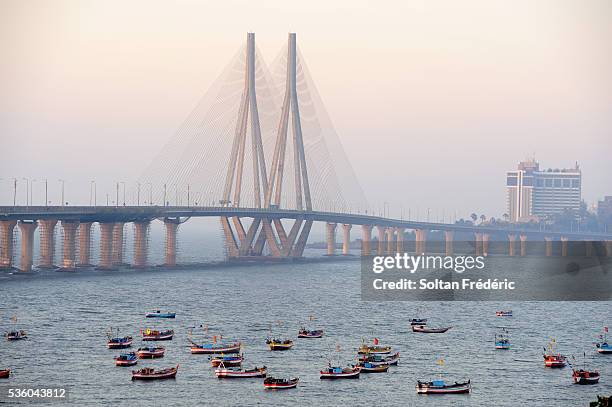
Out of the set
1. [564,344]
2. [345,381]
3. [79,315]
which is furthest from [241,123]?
[345,381]

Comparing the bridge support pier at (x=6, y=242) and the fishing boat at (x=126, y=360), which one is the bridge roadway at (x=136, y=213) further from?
the fishing boat at (x=126, y=360)

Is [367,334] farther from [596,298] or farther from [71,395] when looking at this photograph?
[596,298]

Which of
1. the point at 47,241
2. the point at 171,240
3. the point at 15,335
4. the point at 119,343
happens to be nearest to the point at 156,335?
the point at 119,343

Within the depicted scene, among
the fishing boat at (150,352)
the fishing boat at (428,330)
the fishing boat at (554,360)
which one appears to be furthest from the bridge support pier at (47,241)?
the fishing boat at (554,360)

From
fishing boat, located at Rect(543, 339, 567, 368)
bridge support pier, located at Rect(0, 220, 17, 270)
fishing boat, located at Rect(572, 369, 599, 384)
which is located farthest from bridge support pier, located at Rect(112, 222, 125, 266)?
fishing boat, located at Rect(572, 369, 599, 384)

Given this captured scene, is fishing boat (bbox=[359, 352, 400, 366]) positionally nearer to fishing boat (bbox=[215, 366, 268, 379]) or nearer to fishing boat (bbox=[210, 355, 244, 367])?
fishing boat (bbox=[215, 366, 268, 379])
